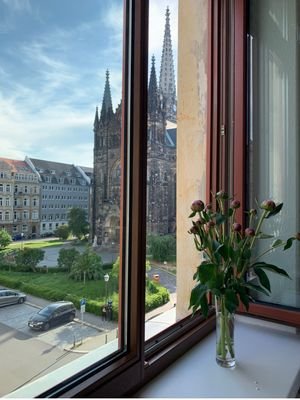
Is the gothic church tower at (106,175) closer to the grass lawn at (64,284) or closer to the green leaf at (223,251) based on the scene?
the grass lawn at (64,284)

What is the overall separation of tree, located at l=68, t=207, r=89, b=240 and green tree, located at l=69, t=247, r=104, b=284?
0.05m

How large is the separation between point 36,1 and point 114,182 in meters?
0.51

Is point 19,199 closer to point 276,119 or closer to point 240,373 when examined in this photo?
point 240,373

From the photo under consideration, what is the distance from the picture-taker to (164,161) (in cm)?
139

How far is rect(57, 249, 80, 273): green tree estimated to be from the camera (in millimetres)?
801

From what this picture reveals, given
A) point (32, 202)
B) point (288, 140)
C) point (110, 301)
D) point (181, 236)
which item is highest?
point (288, 140)

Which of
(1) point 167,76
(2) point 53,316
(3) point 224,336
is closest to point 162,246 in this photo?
(3) point 224,336

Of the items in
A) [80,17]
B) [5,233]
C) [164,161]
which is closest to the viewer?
[5,233]

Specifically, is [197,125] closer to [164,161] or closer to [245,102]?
[245,102]

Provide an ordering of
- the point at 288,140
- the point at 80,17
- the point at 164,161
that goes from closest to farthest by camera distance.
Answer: the point at 80,17, the point at 164,161, the point at 288,140

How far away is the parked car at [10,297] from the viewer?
2.17ft

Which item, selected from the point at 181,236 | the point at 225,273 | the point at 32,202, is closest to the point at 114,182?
the point at 32,202

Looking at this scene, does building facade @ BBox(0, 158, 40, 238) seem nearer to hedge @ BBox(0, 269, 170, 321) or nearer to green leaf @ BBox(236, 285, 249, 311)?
hedge @ BBox(0, 269, 170, 321)

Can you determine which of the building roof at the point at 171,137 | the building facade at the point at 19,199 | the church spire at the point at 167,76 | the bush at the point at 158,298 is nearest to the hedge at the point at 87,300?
the bush at the point at 158,298
